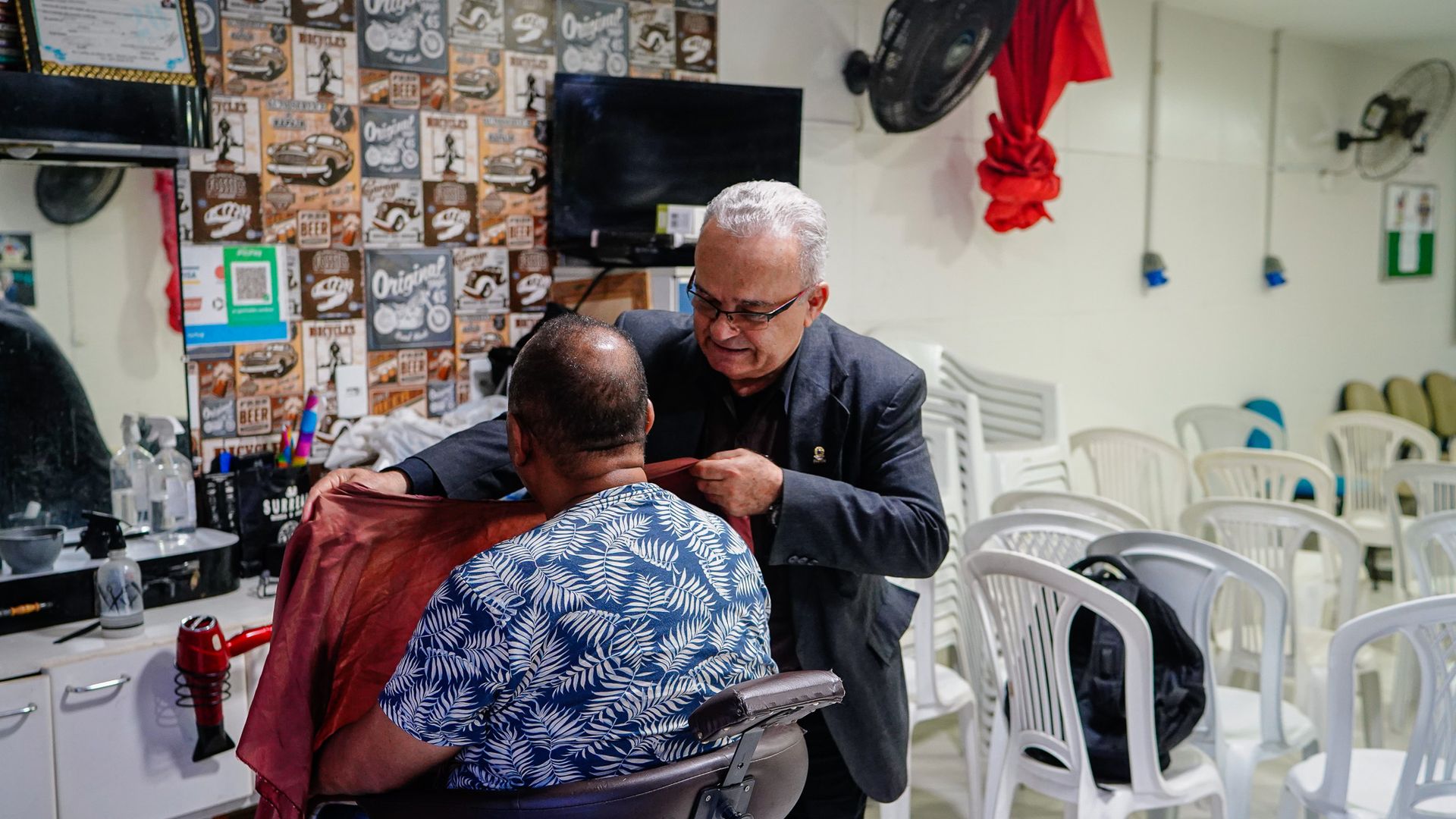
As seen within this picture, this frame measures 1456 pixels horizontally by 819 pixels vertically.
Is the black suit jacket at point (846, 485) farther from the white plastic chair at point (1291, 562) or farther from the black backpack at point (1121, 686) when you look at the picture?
the white plastic chair at point (1291, 562)

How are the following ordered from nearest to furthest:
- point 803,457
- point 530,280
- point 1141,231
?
point 803,457 < point 530,280 < point 1141,231

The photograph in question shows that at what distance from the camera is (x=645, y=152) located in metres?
3.49

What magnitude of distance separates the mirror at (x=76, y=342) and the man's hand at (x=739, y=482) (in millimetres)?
1703

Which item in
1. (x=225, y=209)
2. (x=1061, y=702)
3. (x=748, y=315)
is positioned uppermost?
(x=225, y=209)

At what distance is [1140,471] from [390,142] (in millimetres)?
3308

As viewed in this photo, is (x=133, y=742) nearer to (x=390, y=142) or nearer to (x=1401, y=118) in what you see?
(x=390, y=142)

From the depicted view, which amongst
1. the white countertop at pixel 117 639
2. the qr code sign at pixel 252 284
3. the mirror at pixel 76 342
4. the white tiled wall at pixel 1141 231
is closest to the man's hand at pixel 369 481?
the white countertop at pixel 117 639

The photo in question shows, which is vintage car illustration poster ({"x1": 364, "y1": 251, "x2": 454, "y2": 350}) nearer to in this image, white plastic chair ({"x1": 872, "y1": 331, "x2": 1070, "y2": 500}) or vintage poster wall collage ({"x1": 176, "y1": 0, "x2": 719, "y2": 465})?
vintage poster wall collage ({"x1": 176, "y1": 0, "x2": 719, "y2": 465})

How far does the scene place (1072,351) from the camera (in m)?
5.52

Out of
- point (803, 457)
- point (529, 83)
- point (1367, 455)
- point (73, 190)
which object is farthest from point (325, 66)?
point (1367, 455)

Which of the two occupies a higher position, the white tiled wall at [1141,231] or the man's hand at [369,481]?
the white tiled wall at [1141,231]

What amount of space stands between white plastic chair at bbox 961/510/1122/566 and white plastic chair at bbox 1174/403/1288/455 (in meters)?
2.77

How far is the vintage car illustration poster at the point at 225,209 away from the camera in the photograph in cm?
276

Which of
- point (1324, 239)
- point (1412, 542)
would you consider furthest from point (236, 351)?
point (1324, 239)
